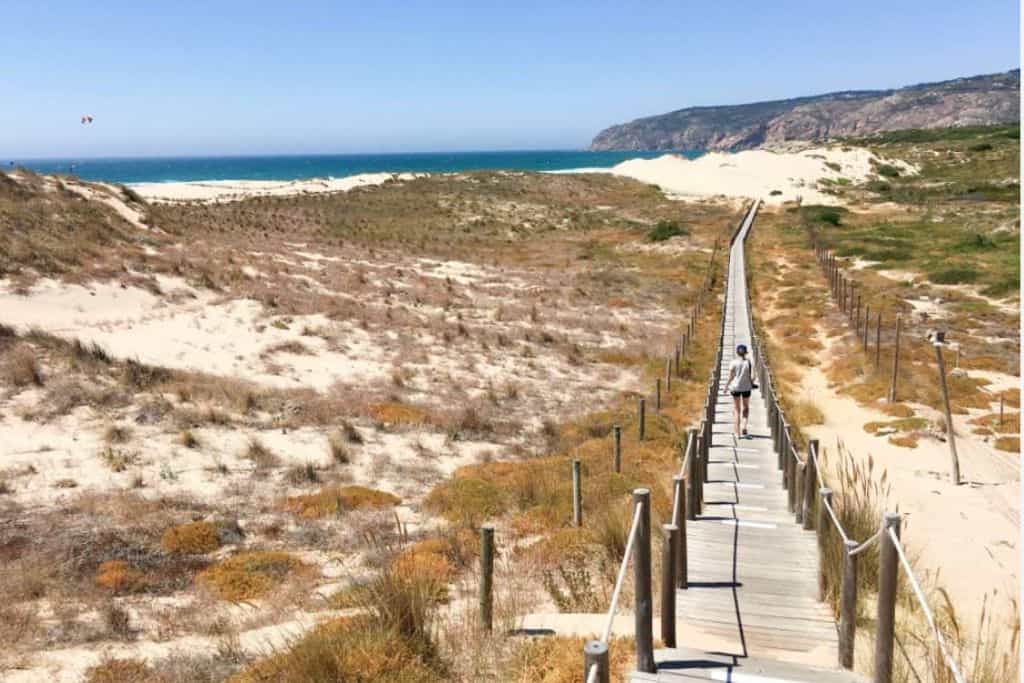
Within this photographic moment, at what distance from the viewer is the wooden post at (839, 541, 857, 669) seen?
5554 millimetres

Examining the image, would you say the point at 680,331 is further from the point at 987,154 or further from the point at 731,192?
the point at 987,154

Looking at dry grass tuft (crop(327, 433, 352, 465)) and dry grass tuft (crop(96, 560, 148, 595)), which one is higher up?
dry grass tuft (crop(96, 560, 148, 595))

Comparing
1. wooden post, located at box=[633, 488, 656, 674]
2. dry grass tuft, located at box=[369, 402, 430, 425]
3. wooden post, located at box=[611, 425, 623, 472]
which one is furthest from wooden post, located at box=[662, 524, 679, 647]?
dry grass tuft, located at box=[369, 402, 430, 425]

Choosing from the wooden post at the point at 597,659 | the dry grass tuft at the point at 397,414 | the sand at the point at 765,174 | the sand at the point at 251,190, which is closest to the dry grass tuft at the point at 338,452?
the dry grass tuft at the point at 397,414

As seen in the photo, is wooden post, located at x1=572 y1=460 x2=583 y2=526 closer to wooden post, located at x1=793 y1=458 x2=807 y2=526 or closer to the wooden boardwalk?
the wooden boardwalk

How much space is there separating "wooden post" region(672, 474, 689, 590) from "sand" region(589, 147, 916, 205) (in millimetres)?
89468

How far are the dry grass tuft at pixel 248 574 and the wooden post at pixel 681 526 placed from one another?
4.45 meters

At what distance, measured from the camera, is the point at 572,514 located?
35.4 feet

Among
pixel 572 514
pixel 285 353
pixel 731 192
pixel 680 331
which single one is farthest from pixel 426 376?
pixel 731 192

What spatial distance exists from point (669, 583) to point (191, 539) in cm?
658

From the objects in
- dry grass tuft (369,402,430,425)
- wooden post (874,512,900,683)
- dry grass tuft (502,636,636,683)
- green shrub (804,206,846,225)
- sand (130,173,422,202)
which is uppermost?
sand (130,173,422,202)

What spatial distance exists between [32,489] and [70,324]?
11913 mm

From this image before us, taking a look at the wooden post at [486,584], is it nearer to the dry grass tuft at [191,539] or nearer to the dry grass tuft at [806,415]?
the dry grass tuft at [191,539]

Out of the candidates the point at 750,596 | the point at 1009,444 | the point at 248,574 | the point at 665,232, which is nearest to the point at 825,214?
the point at 665,232
